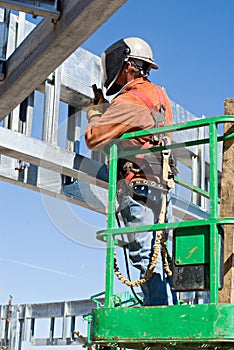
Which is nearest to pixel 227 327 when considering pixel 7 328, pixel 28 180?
pixel 28 180

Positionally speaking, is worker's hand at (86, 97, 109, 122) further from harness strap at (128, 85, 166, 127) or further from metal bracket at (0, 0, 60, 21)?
metal bracket at (0, 0, 60, 21)

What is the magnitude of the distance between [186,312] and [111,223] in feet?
3.12

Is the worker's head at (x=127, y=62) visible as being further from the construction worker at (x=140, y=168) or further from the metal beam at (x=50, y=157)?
the metal beam at (x=50, y=157)

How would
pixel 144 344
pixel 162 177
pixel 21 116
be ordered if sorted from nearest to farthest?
1. pixel 144 344
2. pixel 162 177
3. pixel 21 116

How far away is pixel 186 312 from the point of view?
4633mm

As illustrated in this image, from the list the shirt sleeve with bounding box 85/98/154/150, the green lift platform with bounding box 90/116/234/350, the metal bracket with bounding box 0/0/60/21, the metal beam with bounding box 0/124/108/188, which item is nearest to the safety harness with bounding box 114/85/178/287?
the shirt sleeve with bounding box 85/98/154/150

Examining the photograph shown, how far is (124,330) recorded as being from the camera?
4.88 metres

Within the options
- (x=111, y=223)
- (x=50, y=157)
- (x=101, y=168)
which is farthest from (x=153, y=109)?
(x=101, y=168)

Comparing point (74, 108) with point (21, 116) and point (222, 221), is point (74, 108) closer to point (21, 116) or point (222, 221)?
point (21, 116)

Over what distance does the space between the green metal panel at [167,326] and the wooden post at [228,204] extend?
207 mm

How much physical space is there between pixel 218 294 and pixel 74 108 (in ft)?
16.6

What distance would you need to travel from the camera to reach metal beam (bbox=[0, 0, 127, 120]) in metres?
6.40

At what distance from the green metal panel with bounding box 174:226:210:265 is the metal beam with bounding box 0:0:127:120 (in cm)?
243

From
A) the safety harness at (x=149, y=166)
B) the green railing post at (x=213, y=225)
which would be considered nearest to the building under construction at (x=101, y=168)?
the green railing post at (x=213, y=225)
